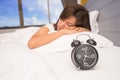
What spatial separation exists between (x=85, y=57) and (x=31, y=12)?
12.1 feet

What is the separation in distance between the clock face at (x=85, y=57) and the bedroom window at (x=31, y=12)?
8.93ft

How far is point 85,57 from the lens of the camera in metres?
0.73

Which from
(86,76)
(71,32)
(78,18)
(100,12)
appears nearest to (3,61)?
(86,76)

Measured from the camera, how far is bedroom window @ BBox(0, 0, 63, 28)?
11.3ft

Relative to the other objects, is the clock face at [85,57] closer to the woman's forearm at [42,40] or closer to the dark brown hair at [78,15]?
the woman's forearm at [42,40]

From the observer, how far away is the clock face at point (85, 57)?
2.35 ft

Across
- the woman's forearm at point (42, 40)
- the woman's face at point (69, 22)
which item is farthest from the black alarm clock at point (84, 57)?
the woman's face at point (69, 22)

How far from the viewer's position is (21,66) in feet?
2.24

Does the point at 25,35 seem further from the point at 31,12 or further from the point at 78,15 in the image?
the point at 31,12

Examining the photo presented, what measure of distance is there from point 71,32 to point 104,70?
0.55m

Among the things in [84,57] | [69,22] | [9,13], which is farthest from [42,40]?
[9,13]

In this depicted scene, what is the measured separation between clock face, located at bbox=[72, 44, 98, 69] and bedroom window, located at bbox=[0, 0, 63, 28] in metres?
2.72

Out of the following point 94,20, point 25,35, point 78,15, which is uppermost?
point 78,15

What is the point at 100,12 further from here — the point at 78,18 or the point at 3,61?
the point at 3,61
